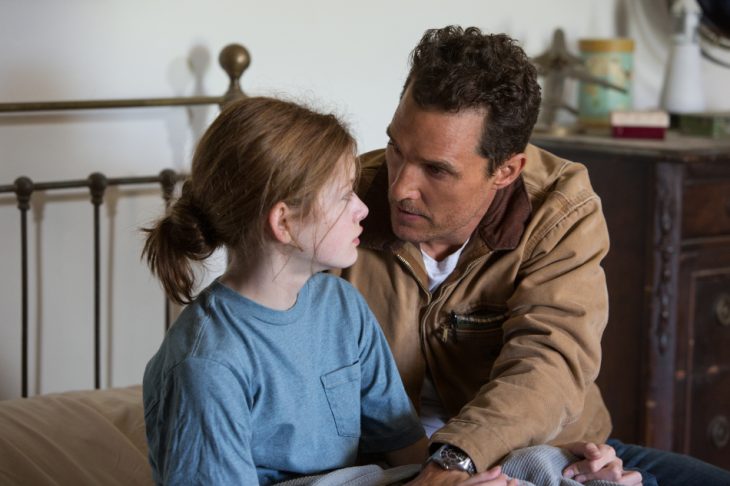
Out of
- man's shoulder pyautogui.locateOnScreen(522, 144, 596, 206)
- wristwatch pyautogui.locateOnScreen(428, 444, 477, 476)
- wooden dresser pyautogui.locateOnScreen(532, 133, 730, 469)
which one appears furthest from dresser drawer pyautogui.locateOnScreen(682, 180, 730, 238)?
wristwatch pyautogui.locateOnScreen(428, 444, 477, 476)

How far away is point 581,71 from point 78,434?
1692mm

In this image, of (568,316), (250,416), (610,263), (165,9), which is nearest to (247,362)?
(250,416)

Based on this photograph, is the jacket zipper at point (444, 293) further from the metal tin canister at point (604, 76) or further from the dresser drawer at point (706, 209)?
the metal tin canister at point (604, 76)

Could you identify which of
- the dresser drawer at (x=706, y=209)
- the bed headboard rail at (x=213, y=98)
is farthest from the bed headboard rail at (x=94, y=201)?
the dresser drawer at (x=706, y=209)

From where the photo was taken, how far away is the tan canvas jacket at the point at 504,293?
5.68 feet

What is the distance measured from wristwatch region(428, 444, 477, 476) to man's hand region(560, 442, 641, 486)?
0.13m

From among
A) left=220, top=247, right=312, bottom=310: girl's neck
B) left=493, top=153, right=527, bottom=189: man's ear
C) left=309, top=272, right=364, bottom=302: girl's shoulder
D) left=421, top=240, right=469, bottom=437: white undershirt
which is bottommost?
left=421, top=240, right=469, bottom=437: white undershirt

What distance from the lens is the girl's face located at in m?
1.43

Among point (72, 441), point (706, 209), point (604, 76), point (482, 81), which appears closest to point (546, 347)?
point (482, 81)

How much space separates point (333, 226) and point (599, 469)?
1.63 feet

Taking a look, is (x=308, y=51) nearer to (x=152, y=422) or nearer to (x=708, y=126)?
(x=708, y=126)

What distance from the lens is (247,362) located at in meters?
1.38

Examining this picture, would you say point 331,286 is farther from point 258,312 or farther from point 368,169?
point 368,169

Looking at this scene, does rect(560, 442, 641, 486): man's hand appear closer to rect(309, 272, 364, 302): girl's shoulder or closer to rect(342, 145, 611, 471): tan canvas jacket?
rect(342, 145, 611, 471): tan canvas jacket
